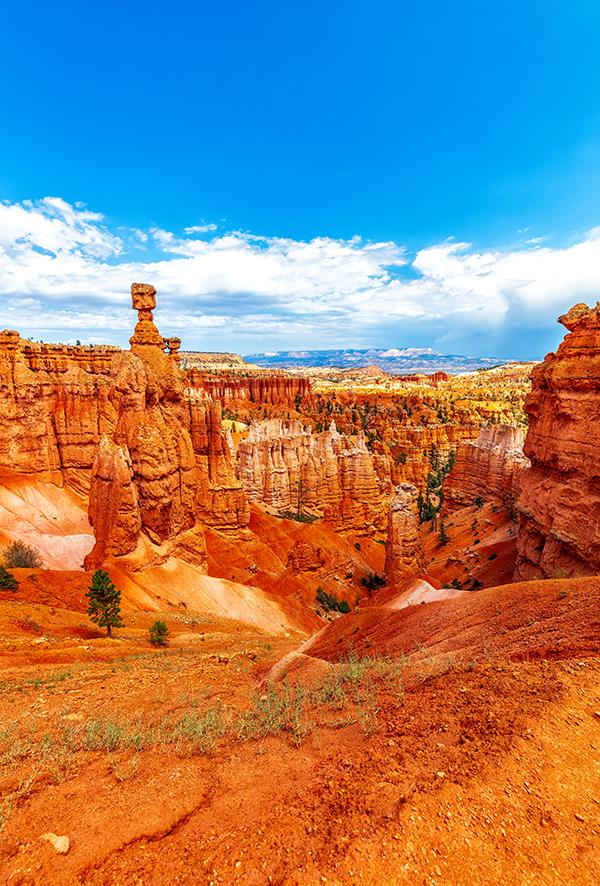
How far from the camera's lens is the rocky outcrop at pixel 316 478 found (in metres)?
42.6

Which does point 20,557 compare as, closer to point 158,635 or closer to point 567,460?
point 158,635

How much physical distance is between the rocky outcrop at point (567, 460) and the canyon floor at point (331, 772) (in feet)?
30.1

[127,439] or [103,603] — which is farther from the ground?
[127,439]

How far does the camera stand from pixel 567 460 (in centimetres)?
1881

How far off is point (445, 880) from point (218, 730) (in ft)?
13.6

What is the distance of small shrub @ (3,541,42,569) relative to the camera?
2233 cm

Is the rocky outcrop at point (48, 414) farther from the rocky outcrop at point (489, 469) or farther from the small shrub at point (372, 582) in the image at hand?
the rocky outcrop at point (489, 469)

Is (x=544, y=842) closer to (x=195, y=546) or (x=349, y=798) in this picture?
(x=349, y=798)

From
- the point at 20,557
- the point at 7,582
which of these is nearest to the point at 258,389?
the point at 20,557

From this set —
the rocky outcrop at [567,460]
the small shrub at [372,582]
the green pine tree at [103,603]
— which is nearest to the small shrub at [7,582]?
the green pine tree at [103,603]

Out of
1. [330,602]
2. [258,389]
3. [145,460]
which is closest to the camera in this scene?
[145,460]

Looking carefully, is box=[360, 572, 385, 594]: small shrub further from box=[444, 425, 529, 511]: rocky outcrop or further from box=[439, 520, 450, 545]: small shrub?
box=[444, 425, 529, 511]: rocky outcrop

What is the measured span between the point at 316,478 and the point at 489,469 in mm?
16892

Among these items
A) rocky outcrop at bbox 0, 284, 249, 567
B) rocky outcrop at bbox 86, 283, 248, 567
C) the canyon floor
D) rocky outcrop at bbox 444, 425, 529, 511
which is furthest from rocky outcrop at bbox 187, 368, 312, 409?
the canyon floor
